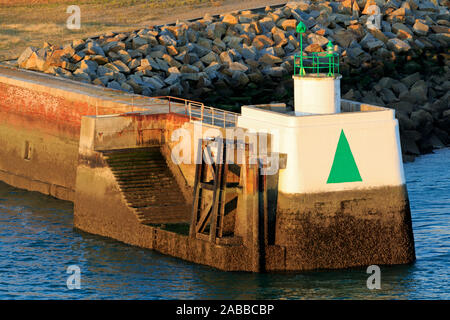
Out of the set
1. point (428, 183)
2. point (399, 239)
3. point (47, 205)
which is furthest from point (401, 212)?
point (47, 205)

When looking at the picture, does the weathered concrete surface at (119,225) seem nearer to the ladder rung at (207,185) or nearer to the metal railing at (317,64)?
the ladder rung at (207,185)

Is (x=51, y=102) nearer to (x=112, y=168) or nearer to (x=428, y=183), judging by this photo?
(x=112, y=168)

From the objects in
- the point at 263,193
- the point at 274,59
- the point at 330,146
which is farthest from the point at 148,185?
the point at 274,59

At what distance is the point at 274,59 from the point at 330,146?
24.6 metres

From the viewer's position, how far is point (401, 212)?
37156 mm

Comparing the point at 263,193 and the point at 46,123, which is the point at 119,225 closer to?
the point at 263,193

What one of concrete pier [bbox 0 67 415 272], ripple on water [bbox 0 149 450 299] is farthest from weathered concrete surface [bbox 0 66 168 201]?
ripple on water [bbox 0 149 450 299]

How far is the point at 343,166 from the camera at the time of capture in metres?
36.6

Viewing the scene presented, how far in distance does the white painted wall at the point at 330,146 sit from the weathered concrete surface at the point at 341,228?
0.99ft

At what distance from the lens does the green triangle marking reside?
120ft

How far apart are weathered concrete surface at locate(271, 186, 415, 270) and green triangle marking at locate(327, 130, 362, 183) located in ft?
1.31

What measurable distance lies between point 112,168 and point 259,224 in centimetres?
729

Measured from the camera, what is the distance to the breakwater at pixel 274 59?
56.0m

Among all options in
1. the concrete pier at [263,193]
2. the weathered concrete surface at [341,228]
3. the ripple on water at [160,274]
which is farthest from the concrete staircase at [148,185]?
the weathered concrete surface at [341,228]
